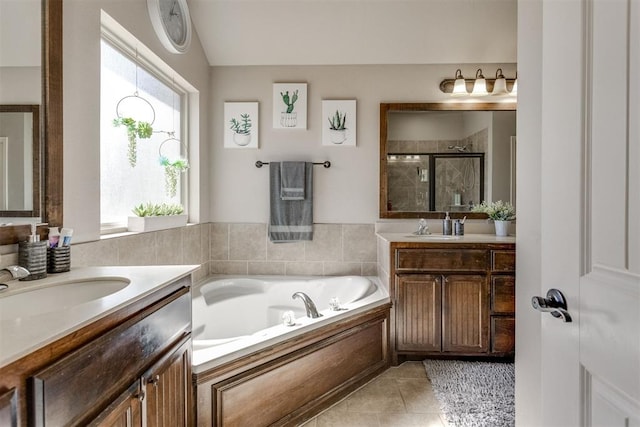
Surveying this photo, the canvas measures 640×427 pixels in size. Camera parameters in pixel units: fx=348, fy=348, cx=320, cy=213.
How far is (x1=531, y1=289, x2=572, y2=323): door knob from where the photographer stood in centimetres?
79

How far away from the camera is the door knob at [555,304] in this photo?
788 mm

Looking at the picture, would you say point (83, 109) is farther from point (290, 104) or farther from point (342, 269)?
point (342, 269)

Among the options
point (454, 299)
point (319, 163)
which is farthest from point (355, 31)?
point (454, 299)

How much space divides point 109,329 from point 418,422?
5.45 feet

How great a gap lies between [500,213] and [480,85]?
3.57ft

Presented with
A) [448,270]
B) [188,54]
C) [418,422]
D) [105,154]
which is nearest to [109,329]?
[105,154]

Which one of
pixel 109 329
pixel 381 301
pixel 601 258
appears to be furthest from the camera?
pixel 381 301

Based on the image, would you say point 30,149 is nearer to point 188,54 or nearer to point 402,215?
point 188,54

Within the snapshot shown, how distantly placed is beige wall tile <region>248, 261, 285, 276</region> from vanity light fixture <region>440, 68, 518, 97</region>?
6.92 feet

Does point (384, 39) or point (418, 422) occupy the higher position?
point (384, 39)

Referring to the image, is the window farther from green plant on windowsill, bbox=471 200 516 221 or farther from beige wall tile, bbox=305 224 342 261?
green plant on windowsill, bbox=471 200 516 221

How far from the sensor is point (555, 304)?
0.82 metres

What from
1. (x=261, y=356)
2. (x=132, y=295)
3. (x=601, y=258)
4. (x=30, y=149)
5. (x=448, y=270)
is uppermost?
(x=30, y=149)

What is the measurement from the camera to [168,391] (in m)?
1.19
